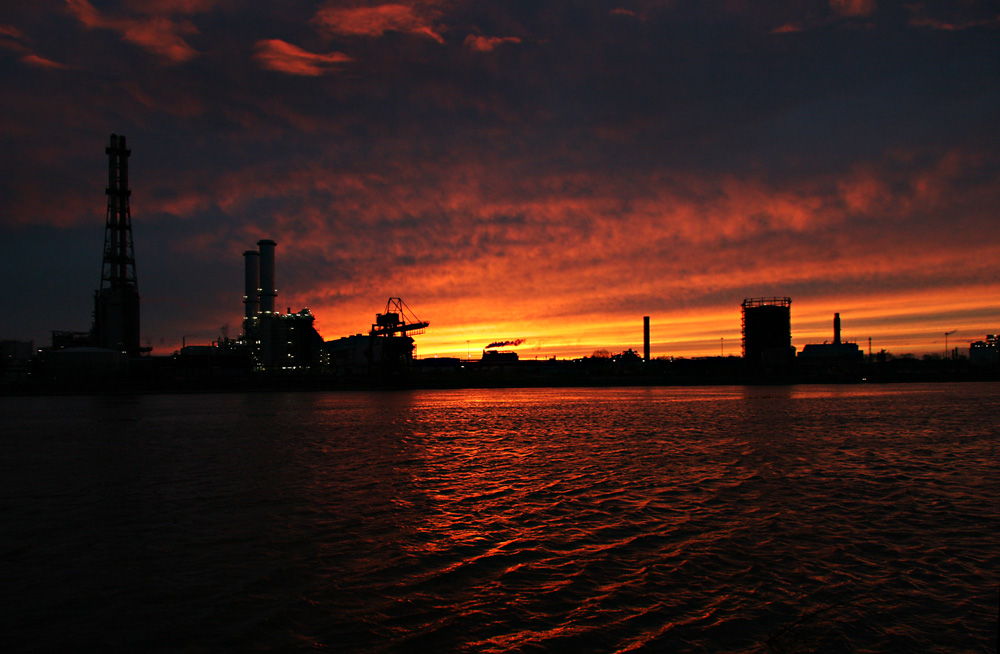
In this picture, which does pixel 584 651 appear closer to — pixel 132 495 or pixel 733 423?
pixel 132 495

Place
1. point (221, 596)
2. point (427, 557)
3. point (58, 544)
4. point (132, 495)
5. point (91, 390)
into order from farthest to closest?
point (91, 390)
point (132, 495)
point (58, 544)
point (427, 557)
point (221, 596)

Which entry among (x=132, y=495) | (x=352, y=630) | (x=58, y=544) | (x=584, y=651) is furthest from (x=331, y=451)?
(x=584, y=651)

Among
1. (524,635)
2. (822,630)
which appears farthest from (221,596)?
(822,630)

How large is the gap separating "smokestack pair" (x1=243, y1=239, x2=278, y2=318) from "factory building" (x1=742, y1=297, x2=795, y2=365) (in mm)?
117224

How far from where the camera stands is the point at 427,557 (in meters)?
10.2

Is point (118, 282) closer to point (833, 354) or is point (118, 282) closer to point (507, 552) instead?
point (507, 552)

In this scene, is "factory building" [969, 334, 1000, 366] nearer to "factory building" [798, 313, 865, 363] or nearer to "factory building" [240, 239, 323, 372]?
"factory building" [798, 313, 865, 363]

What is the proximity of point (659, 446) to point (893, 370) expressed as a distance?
168016 millimetres

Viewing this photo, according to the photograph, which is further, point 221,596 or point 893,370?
point 893,370

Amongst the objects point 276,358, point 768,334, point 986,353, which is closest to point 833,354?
point 768,334

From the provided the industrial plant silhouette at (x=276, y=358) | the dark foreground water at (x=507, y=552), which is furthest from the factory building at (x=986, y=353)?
the dark foreground water at (x=507, y=552)

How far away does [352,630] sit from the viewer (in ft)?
23.6

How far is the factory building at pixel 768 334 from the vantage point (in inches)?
5674

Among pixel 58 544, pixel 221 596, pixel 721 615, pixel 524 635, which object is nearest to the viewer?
pixel 524 635
